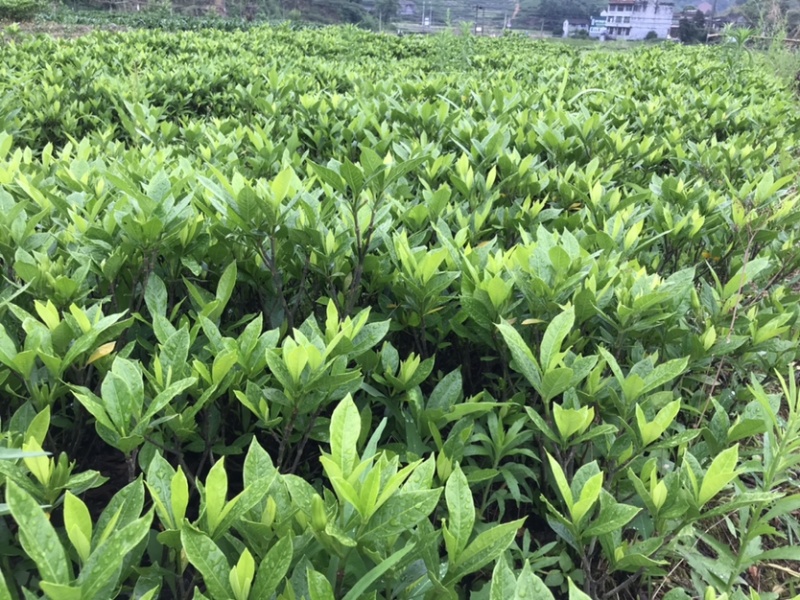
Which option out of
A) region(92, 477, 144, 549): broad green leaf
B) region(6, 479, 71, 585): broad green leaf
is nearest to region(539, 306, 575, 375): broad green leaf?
region(92, 477, 144, 549): broad green leaf

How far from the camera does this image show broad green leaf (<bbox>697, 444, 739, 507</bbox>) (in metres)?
1.19

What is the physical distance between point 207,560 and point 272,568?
0.33 ft

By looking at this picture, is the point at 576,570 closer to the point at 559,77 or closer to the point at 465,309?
the point at 465,309

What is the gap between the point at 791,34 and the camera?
2442cm

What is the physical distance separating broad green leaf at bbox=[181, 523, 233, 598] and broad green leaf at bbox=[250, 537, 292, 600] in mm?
48

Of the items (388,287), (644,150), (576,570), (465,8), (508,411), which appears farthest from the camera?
(465,8)

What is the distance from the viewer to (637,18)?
3681 cm

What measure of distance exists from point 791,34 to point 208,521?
100ft

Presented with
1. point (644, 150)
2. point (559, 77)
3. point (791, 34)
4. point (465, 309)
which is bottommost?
point (465, 309)

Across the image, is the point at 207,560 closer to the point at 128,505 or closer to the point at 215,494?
the point at 215,494

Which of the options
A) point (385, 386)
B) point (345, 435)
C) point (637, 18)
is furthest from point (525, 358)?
point (637, 18)

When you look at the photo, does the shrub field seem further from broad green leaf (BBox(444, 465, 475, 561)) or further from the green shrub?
the green shrub

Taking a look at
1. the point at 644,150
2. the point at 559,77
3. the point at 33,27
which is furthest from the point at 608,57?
the point at 33,27

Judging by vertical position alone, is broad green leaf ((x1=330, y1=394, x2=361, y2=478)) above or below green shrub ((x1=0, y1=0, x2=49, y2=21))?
below
